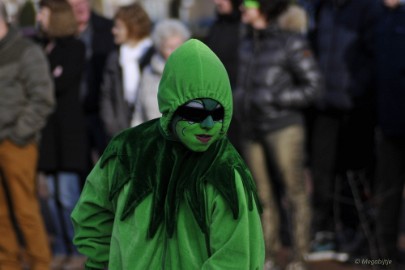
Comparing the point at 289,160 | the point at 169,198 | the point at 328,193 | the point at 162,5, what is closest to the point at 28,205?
the point at 289,160

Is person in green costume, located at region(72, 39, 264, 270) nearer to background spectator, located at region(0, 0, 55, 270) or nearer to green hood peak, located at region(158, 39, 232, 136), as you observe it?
green hood peak, located at region(158, 39, 232, 136)

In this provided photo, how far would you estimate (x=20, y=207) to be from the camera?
684cm

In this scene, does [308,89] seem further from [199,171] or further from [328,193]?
[199,171]

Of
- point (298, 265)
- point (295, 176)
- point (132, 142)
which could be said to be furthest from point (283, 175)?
point (132, 142)

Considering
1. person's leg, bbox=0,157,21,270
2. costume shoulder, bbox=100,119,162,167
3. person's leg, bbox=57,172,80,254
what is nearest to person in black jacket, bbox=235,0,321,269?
person's leg, bbox=57,172,80,254

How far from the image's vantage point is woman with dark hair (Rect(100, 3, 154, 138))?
7336mm

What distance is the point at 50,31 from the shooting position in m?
7.32

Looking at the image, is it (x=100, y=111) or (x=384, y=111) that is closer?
(x=384, y=111)

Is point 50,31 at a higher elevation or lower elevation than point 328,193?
higher

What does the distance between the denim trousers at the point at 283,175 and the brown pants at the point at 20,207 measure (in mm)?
1420

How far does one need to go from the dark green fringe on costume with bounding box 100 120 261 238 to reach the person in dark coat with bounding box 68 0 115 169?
3946mm

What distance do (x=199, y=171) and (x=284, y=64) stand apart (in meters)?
3.34

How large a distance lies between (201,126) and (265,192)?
3661 mm

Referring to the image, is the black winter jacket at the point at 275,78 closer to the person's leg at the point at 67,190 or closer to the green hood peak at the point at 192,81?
the person's leg at the point at 67,190
